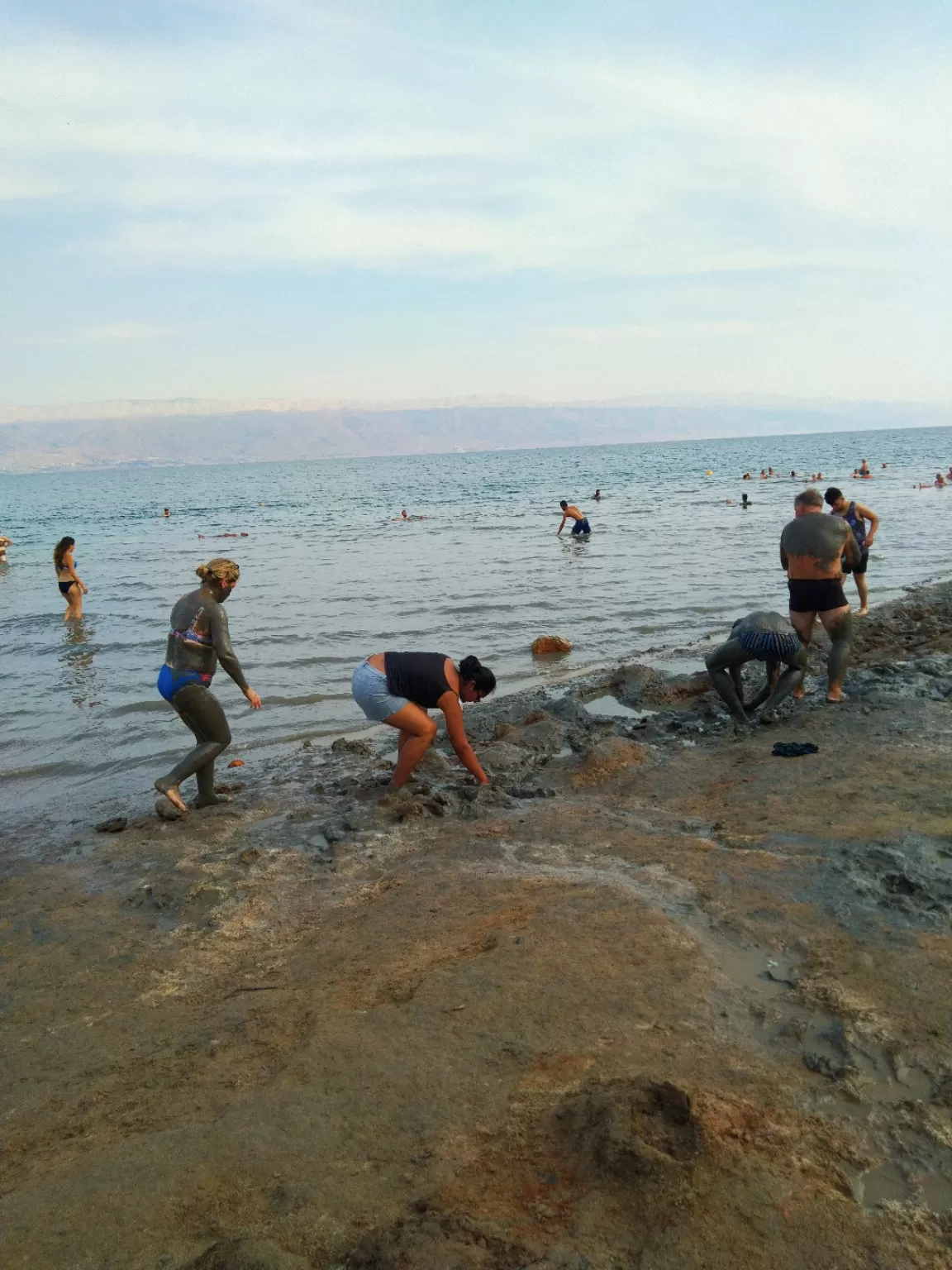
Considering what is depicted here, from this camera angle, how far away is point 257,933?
14.8 ft

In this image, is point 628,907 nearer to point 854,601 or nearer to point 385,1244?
point 385,1244

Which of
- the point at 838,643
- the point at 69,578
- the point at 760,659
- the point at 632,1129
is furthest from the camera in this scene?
the point at 69,578

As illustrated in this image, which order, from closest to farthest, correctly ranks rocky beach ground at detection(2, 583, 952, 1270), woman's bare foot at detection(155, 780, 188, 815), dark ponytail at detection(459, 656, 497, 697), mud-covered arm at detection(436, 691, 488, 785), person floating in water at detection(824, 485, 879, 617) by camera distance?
1. rocky beach ground at detection(2, 583, 952, 1270)
2. dark ponytail at detection(459, 656, 497, 697)
3. mud-covered arm at detection(436, 691, 488, 785)
4. woman's bare foot at detection(155, 780, 188, 815)
5. person floating in water at detection(824, 485, 879, 617)

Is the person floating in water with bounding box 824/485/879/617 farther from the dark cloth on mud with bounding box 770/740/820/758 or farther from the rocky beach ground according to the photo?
the rocky beach ground

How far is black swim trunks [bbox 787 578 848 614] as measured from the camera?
7.95m

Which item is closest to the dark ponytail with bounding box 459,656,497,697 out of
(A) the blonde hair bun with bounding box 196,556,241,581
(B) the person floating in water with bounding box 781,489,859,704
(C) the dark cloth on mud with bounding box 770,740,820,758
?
(A) the blonde hair bun with bounding box 196,556,241,581

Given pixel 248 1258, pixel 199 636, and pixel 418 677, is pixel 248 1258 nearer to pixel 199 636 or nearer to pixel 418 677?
pixel 418 677

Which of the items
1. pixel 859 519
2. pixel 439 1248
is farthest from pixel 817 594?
pixel 439 1248

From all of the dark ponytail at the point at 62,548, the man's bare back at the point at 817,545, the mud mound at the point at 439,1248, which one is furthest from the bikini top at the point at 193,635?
the dark ponytail at the point at 62,548

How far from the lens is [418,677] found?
6152 millimetres

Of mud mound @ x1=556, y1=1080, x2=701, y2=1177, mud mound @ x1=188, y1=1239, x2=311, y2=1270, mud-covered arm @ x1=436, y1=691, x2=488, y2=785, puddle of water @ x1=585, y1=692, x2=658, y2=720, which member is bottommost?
puddle of water @ x1=585, y1=692, x2=658, y2=720

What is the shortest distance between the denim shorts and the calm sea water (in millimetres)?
2535

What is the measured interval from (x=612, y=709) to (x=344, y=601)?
8428 millimetres

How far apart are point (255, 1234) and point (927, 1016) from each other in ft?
8.07
